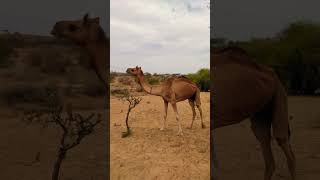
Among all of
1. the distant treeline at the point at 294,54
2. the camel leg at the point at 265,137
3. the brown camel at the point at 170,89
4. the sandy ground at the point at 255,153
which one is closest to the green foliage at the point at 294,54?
the distant treeline at the point at 294,54

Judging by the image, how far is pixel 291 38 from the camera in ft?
74.6

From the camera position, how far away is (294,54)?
69.2 feet

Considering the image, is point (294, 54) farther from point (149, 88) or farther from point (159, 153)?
point (159, 153)

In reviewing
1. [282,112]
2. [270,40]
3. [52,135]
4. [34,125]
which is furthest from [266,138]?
[270,40]

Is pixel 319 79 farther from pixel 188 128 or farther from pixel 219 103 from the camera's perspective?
pixel 219 103

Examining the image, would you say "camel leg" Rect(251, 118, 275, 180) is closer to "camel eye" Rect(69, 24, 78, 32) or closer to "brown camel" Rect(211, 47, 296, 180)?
"brown camel" Rect(211, 47, 296, 180)

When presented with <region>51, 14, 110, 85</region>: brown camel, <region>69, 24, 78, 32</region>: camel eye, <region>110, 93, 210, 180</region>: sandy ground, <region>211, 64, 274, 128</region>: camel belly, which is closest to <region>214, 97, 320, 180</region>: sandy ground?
<region>110, 93, 210, 180</region>: sandy ground

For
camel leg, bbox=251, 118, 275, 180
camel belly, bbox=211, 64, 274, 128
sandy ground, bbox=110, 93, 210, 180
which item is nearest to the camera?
camel belly, bbox=211, 64, 274, 128

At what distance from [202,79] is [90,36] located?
25347 mm

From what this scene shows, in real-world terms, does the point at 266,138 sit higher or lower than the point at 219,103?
lower

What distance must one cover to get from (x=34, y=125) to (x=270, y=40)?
15.6m

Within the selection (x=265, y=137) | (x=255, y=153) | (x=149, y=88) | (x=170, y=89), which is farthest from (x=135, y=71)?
(x=265, y=137)

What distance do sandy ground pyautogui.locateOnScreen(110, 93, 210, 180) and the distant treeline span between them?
32.3 feet

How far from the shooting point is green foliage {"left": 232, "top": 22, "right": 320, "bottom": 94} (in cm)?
2033
